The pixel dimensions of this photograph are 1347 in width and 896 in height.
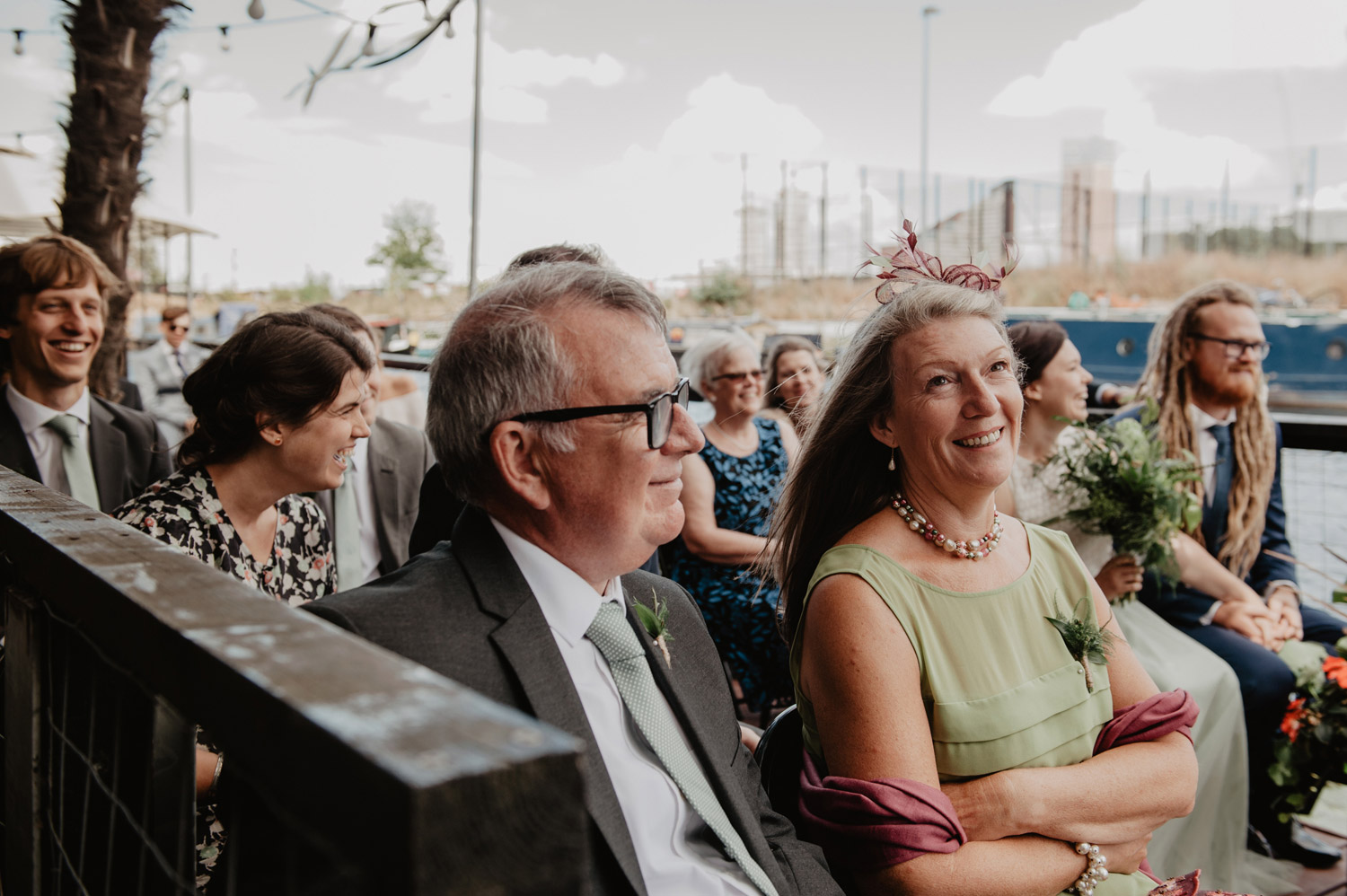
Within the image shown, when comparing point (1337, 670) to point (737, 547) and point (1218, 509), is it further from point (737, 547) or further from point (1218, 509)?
point (737, 547)

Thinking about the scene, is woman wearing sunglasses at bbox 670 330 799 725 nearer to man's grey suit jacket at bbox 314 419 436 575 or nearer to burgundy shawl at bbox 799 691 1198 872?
man's grey suit jacket at bbox 314 419 436 575

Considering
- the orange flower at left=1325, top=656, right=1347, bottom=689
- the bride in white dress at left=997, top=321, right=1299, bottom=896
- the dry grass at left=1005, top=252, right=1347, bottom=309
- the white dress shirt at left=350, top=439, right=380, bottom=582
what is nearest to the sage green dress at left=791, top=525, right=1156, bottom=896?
the bride in white dress at left=997, top=321, right=1299, bottom=896

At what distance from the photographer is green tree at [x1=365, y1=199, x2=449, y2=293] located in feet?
113

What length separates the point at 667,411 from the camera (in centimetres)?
152

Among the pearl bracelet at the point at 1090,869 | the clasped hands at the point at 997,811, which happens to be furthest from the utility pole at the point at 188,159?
Answer: the pearl bracelet at the point at 1090,869

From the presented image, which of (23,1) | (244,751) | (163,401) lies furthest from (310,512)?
(163,401)

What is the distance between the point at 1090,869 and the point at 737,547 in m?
1.99

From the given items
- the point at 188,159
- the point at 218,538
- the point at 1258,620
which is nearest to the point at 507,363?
the point at 218,538

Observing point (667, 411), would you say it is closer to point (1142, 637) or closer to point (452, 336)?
point (452, 336)

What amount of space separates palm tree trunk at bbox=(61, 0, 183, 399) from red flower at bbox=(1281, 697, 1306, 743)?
16.7 ft

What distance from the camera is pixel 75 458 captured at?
314 cm

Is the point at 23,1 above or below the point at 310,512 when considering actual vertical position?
above

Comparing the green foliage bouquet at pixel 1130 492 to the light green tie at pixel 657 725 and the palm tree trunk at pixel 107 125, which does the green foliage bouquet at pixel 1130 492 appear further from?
the palm tree trunk at pixel 107 125

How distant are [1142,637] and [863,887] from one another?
2006 millimetres
